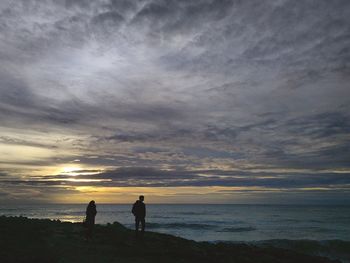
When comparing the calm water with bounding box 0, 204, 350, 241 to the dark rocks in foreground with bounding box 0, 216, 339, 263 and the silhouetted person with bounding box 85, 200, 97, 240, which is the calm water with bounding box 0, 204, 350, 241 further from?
the silhouetted person with bounding box 85, 200, 97, 240

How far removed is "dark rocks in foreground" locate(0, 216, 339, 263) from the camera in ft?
43.8

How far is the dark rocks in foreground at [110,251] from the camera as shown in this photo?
1335 centimetres

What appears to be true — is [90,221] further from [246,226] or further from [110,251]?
[246,226]

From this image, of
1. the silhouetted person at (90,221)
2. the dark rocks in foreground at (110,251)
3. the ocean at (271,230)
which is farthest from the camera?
the ocean at (271,230)

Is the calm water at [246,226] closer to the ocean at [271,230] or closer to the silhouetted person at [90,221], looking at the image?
the ocean at [271,230]

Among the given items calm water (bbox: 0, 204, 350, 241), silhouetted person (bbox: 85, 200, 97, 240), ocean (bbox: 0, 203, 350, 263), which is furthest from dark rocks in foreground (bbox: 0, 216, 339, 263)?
calm water (bbox: 0, 204, 350, 241)

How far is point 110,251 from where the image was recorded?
15.0 meters

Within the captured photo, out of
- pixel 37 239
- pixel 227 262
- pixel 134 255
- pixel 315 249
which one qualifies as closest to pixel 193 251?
pixel 227 262

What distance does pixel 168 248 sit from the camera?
17.2m

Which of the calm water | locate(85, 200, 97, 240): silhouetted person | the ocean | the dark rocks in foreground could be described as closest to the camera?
the dark rocks in foreground

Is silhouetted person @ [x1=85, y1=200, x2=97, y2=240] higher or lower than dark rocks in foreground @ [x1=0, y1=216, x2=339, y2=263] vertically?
higher

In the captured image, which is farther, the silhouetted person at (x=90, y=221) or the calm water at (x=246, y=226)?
the calm water at (x=246, y=226)

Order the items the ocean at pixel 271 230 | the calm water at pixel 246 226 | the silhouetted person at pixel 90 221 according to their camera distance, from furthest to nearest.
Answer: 1. the calm water at pixel 246 226
2. the ocean at pixel 271 230
3. the silhouetted person at pixel 90 221

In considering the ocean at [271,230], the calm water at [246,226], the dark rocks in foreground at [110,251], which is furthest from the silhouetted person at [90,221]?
the calm water at [246,226]
